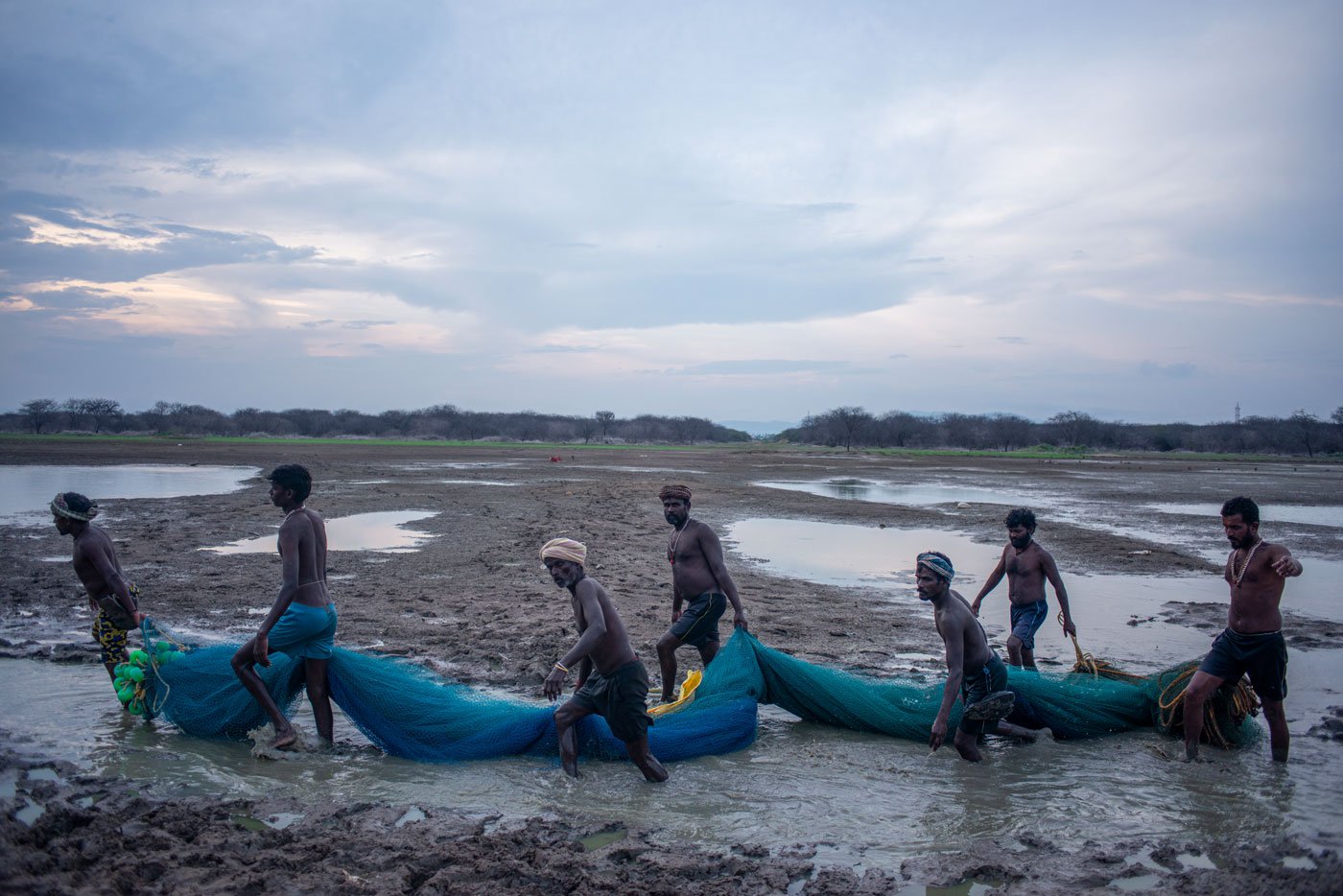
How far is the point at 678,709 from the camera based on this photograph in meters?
5.90

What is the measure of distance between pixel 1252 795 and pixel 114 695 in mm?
7871

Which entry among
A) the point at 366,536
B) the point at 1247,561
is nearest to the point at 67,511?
the point at 1247,561

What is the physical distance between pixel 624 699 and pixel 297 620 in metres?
2.16

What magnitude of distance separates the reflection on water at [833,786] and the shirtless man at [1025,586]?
3.09 feet

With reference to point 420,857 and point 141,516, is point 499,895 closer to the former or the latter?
point 420,857

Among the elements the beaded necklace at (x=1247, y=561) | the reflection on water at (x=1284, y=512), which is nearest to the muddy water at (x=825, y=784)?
the beaded necklace at (x=1247, y=561)

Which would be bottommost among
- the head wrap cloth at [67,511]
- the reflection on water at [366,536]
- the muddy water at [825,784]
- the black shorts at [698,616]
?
the muddy water at [825,784]

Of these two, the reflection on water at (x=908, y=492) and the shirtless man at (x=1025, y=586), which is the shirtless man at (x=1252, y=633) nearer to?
the shirtless man at (x=1025, y=586)

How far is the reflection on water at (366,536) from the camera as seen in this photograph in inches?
572

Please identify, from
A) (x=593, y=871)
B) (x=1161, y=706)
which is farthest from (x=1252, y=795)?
(x=593, y=871)

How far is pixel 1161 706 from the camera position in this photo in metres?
6.15

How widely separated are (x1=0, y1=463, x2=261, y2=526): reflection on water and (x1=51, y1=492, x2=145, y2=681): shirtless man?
13414 mm

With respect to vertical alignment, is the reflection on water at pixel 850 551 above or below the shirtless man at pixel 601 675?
below

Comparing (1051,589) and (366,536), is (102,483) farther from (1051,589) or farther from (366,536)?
(1051,589)
